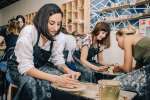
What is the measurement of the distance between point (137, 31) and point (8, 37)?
169cm

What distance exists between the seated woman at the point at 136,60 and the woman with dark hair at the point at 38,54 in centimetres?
43

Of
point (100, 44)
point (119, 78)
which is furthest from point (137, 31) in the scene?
point (119, 78)

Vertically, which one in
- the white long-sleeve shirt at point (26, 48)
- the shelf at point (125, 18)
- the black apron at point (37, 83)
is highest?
the shelf at point (125, 18)

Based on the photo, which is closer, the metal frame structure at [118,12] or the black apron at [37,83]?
the black apron at [37,83]

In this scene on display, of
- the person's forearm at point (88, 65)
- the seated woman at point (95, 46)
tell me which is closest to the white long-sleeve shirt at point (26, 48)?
the person's forearm at point (88, 65)

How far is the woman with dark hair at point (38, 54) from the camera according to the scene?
1.96 m

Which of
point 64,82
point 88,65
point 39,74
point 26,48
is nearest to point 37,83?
point 39,74

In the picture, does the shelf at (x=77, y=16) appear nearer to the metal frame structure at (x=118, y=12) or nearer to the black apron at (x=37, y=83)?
the metal frame structure at (x=118, y=12)

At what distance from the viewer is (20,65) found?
1.98 metres

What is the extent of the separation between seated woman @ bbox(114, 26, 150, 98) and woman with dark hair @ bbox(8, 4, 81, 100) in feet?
1.42

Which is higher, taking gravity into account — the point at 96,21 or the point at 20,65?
the point at 96,21

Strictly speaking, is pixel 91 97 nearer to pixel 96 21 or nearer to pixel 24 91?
pixel 24 91

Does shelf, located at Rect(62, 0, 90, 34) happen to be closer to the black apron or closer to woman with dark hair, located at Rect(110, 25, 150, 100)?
woman with dark hair, located at Rect(110, 25, 150, 100)

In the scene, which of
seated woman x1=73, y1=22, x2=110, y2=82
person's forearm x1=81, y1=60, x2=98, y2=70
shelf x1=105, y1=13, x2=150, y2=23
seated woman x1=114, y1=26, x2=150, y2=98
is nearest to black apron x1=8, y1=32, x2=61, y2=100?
seated woman x1=114, y1=26, x2=150, y2=98
